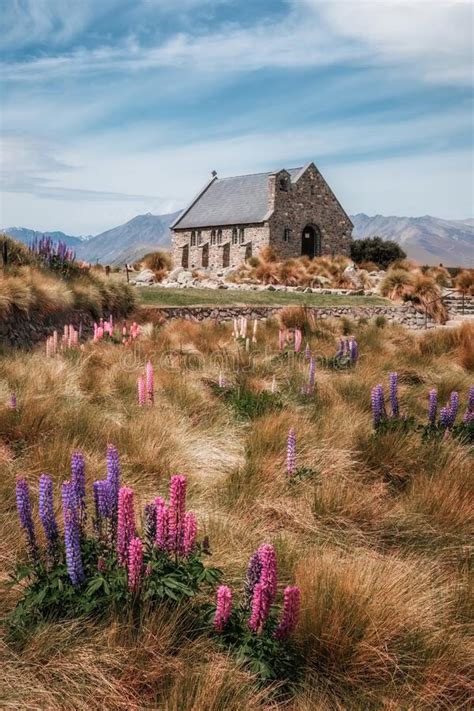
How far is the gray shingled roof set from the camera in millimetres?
39812

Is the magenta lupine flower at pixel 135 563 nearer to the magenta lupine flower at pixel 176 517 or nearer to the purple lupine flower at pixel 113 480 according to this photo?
the magenta lupine flower at pixel 176 517

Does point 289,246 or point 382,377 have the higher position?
point 289,246

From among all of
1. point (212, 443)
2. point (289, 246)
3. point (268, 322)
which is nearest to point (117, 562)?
point (212, 443)

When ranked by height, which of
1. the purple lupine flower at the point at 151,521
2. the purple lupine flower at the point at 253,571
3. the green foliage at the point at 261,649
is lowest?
the green foliage at the point at 261,649

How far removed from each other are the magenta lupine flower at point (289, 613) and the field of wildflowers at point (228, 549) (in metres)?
0.01

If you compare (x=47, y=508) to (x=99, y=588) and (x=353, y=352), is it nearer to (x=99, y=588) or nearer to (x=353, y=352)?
(x=99, y=588)

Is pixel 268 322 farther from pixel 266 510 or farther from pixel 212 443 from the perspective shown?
pixel 266 510

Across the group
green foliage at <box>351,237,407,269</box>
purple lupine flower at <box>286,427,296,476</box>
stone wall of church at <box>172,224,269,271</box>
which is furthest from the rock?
purple lupine flower at <box>286,427,296,476</box>

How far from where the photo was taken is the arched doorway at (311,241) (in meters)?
40.6

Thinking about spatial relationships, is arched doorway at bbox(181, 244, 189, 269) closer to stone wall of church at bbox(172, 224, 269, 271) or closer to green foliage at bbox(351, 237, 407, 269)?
stone wall of church at bbox(172, 224, 269, 271)

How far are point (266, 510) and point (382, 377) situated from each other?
15.2ft

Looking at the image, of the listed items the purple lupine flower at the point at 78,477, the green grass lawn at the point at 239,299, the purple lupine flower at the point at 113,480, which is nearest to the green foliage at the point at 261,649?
the purple lupine flower at the point at 113,480

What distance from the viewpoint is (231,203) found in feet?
140

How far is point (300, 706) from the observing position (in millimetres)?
2422
